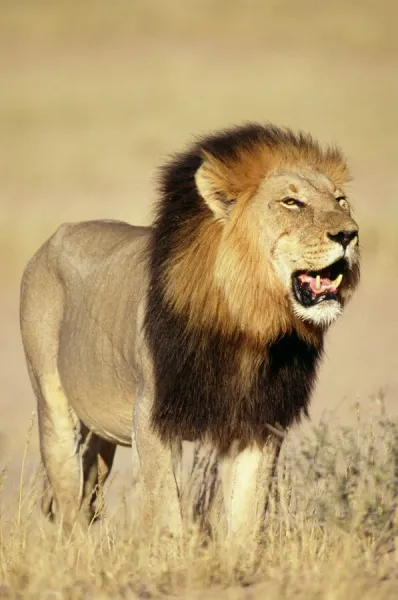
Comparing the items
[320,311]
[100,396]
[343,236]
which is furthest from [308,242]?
[100,396]

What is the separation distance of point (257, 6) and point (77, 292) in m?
40.9

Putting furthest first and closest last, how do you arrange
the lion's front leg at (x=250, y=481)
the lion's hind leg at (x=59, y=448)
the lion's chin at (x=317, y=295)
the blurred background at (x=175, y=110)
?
the blurred background at (x=175, y=110) < the lion's hind leg at (x=59, y=448) < the lion's front leg at (x=250, y=481) < the lion's chin at (x=317, y=295)

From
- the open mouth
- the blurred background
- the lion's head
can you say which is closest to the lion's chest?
the lion's head

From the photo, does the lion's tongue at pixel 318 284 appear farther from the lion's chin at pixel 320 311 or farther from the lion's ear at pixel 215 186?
the lion's ear at pixel 215 186

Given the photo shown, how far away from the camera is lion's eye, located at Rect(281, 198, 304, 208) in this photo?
5.61 m

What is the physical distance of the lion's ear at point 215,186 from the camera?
18.6 ft

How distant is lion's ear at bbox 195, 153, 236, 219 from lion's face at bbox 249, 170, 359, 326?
0.11 metres

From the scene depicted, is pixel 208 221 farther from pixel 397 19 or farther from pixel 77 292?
pixel 397 19

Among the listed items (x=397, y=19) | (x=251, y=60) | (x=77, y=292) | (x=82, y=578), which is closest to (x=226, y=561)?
(x=82, y=578)

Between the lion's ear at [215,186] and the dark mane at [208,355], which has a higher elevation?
the lion's ear at [215,186]

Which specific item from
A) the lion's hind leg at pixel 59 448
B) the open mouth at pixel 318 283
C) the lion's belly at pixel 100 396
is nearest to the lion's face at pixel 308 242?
the open mouth at pixel 318 283

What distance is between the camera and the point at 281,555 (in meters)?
5.32

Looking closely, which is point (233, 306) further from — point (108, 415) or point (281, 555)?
point (108, 415)

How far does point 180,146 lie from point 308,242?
63.0 feet
